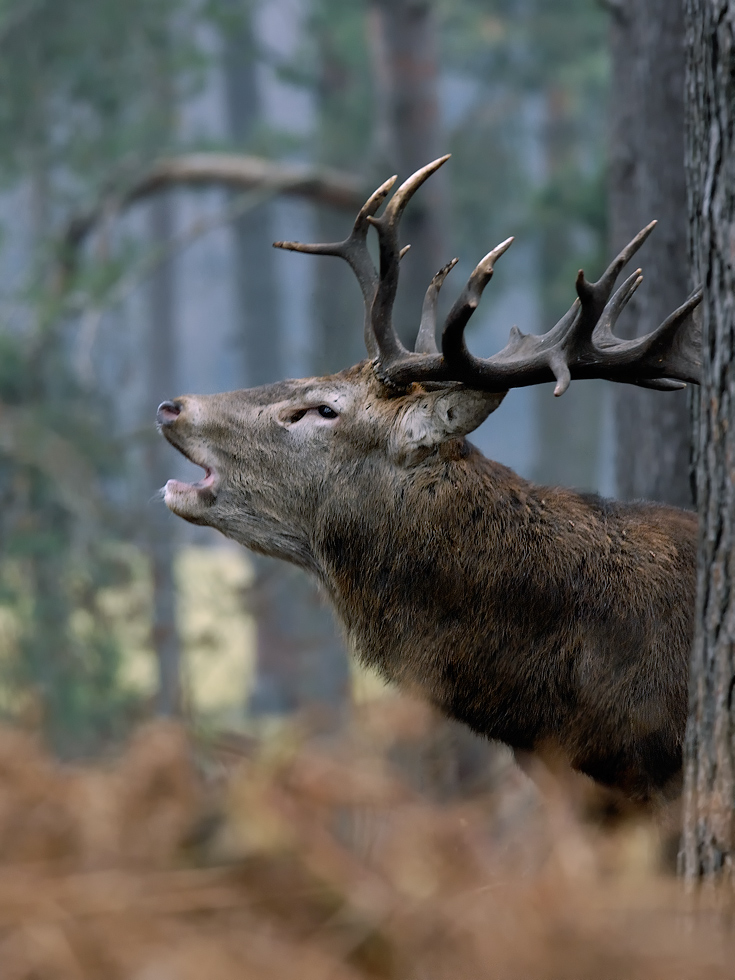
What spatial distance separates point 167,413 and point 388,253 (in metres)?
1.07

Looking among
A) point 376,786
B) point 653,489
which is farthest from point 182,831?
point 653,489

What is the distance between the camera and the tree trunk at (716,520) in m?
3.22

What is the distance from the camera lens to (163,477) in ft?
48.4

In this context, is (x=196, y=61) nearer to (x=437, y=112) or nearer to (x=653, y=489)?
(x=437, y=112)

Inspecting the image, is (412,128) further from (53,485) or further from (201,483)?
(201,483)

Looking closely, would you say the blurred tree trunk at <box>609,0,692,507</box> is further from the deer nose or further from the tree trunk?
the deer nose

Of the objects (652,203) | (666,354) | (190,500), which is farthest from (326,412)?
(652,203)

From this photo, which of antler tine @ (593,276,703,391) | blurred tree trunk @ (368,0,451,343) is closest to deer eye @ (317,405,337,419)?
antler tine @ (593,276,703,391)

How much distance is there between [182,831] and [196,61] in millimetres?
11854

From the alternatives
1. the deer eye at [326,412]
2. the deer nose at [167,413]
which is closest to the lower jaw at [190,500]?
the deer nose at [167,413]

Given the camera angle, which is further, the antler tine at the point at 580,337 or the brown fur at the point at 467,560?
the brown fur at the point at 467,560

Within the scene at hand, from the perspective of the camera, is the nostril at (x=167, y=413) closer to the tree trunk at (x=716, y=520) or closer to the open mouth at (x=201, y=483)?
the open mouth at (x=201, y=483)

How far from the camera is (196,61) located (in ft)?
46.0

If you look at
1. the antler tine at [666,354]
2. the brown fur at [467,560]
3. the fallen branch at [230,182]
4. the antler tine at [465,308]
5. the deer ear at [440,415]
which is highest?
the fallen branch at [230,182]
